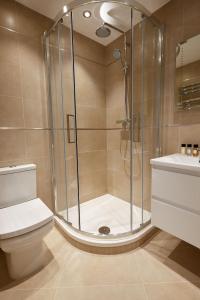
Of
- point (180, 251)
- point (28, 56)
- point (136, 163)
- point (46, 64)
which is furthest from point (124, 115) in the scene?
point (180, 251)

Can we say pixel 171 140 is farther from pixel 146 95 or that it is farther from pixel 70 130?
pixel 70 130

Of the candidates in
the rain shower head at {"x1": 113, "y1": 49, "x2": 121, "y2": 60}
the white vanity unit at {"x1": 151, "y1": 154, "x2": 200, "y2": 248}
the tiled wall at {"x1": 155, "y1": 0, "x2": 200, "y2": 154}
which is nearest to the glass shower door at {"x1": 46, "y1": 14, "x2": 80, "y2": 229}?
the rain shower head at {"x1": 113, "y1": 49, "x2": 121, "y2": 60}

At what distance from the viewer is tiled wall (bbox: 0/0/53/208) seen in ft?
5.03

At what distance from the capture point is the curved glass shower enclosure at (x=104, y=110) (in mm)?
1647

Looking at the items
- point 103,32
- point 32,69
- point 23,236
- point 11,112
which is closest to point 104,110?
point 103,32

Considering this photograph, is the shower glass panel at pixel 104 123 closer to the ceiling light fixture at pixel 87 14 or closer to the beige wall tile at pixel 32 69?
the ceiling light fixture at pixel 87 14

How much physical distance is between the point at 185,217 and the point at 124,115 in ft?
4.42

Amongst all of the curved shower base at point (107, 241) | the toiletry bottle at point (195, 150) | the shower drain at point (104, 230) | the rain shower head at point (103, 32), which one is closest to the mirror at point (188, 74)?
the toiletry bottle at point (195, 150)

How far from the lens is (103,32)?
6.25ft

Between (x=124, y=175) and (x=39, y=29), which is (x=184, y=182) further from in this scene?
(x=39, y=29)

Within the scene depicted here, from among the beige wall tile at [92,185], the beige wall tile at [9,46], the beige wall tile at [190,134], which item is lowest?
the beige wall tile at [92,185]

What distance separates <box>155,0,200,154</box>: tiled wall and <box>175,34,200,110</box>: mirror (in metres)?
0.05

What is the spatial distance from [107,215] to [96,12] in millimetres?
2180

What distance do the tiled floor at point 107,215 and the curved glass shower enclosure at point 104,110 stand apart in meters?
0.01
